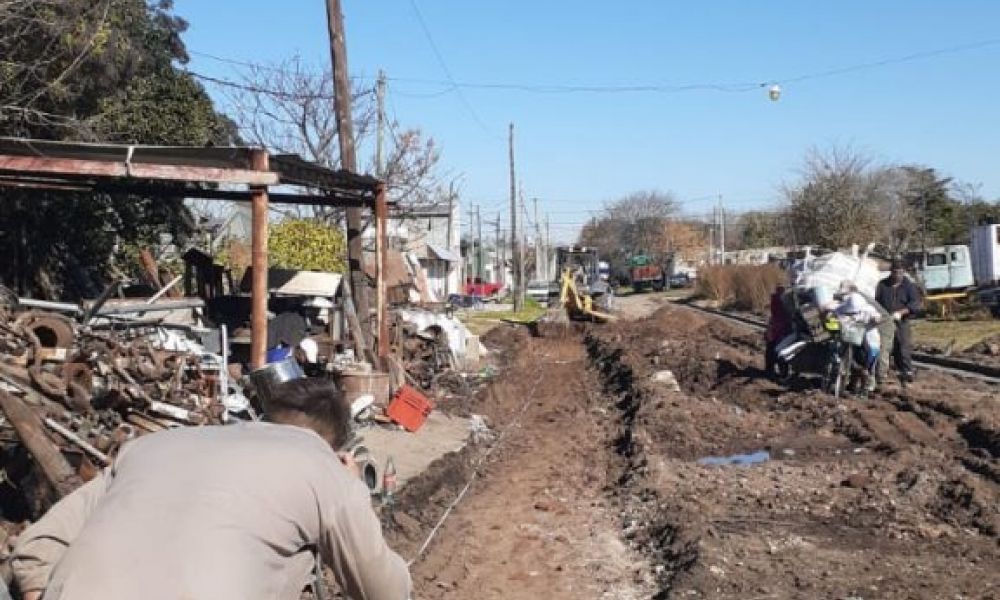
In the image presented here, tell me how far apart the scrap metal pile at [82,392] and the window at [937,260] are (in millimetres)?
34302

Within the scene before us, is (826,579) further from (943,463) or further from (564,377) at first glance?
(564,377)

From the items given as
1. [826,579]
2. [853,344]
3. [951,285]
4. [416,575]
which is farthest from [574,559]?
[951,285]

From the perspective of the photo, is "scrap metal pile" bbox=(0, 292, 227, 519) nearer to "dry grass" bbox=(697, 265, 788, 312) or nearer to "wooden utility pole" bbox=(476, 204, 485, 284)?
"dry grass" bbox=(697, 265, 788, 312)

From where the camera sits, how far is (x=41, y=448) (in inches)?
280

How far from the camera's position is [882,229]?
5197 cm

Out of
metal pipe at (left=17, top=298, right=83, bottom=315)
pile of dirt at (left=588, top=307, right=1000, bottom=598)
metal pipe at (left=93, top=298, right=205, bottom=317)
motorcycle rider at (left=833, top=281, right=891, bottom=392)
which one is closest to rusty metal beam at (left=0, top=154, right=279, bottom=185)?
metal pipe at (left=17, top=298, right=83, bottom=315)

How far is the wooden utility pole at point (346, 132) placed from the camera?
734 inches

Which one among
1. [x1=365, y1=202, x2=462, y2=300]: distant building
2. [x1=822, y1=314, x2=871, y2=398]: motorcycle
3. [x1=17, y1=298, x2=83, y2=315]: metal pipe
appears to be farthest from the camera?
[x1=365, y1=202, x2=462, y2=300]: distant building

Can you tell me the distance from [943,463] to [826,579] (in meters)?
3.91

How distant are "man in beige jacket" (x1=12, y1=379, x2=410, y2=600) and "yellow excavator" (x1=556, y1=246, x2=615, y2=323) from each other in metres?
34.8

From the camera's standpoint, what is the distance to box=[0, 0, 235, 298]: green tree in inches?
532

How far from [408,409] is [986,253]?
28080mm

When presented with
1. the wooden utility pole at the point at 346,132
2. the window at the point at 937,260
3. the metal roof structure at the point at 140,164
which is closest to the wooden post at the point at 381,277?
the wooden utility pole at the point at 346,132

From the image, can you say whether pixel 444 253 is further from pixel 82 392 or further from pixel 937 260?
pixel 82 392
